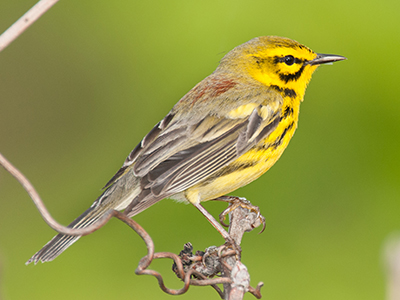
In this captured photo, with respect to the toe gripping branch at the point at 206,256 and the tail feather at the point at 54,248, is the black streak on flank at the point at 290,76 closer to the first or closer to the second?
the toe gripping branch at the point at 206,256

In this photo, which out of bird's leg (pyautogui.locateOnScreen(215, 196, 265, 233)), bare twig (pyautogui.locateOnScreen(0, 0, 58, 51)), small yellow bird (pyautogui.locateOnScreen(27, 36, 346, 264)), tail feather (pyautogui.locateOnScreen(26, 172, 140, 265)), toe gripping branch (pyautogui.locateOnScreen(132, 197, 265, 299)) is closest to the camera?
bare twig (pyautogui.locateOnScreen(0, 0, 58, 51))

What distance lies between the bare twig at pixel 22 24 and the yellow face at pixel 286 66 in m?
2.43

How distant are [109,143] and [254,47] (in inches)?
65.3

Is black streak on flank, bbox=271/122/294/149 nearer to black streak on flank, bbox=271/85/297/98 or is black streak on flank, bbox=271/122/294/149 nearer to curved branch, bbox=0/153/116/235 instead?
black streak on flank, bbox=271/85/297/98

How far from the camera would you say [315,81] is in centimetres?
507

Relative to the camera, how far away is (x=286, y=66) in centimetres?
409

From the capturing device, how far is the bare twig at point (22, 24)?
1.81m

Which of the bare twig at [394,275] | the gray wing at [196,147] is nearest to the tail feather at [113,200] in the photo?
the gray wing at [196,147]

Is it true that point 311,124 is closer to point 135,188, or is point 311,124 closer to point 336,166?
point 336,166

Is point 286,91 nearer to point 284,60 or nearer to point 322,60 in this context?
point 284,60

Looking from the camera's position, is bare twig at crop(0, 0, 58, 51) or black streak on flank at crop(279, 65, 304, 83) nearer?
bare twig at crop(0, 0, 58, 51)

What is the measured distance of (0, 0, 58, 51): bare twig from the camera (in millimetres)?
1807

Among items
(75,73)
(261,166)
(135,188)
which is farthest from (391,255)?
(75,73)

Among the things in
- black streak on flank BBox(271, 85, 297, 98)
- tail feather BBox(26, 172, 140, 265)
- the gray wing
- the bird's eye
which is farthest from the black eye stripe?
tail feather BBox(26, 172, 140, 265)
